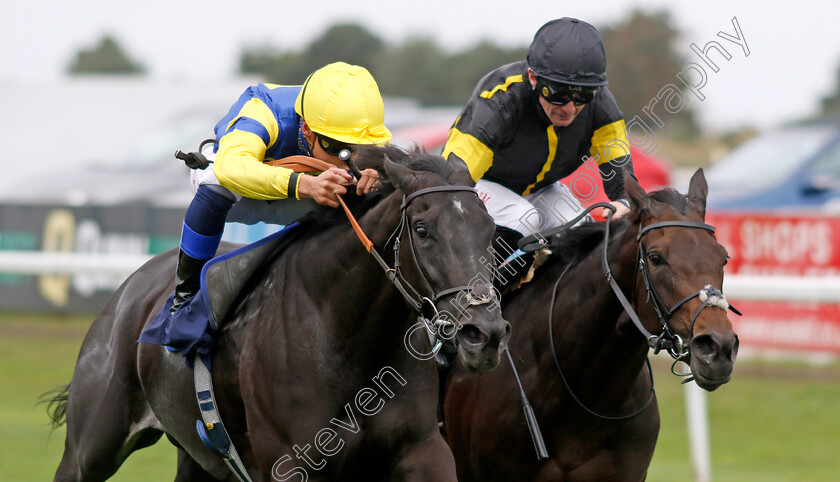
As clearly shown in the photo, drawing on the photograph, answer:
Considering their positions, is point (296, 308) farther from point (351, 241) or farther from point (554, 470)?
point (554, 470)

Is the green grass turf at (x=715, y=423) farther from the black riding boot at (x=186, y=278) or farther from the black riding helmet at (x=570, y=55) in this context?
the black riding helmet at (x=570, y=55)

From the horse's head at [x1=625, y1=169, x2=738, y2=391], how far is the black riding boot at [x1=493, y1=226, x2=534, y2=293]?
747mm

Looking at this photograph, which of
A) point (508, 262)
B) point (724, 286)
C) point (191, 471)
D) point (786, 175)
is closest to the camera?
point (508, 262)

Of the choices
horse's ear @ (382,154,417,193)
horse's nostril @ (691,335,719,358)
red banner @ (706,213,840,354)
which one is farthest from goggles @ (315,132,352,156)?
red banner @ (706,213,840,354)

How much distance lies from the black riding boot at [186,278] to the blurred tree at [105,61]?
2159 inches

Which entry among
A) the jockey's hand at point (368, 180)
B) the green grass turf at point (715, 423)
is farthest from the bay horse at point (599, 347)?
the green grass turf at point (715, 423)

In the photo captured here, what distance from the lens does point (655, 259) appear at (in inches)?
158

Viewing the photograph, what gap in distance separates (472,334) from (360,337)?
683 mm

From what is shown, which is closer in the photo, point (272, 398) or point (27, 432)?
point (272, 398)

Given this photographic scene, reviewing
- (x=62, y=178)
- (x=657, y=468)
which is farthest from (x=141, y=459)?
(x=62, y=178)

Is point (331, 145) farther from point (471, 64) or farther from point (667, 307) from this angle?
point (471, 64)

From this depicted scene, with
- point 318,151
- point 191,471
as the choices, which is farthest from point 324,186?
point 191,471

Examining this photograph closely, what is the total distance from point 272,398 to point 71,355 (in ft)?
25.1

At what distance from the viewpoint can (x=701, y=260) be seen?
153 inches
